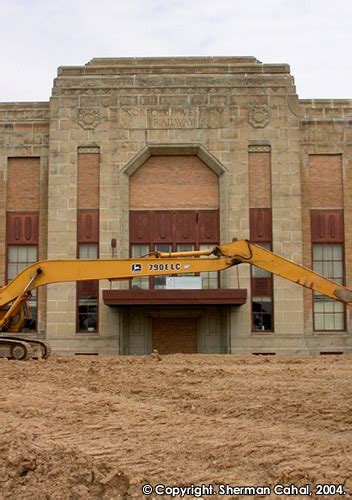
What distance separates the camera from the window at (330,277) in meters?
33.8

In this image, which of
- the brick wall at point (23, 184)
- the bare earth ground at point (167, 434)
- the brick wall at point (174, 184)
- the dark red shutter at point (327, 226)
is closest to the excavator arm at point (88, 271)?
the bare earth ground at point (167, 434)

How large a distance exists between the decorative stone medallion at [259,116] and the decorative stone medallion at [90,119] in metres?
6.95

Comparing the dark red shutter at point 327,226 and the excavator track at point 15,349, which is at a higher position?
the dark red shutter at point 327,226

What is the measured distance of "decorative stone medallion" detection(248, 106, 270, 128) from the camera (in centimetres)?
3431

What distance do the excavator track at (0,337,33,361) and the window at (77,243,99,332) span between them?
10872mm

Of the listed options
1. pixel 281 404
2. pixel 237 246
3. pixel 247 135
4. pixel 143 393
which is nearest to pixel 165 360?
pixel 237 246

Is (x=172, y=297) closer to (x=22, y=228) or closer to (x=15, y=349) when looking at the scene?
(x=22, y=228)

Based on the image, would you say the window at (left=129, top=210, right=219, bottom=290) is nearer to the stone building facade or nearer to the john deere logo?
the stone building facade

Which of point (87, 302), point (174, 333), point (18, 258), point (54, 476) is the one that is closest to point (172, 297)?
point (174, 333)

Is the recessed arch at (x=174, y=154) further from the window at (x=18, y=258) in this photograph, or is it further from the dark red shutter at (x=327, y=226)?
the window at (x=18, y=258)

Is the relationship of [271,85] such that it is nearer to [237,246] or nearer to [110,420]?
[237,246]

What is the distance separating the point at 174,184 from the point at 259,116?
4.97 metres

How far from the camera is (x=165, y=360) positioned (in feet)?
78.7

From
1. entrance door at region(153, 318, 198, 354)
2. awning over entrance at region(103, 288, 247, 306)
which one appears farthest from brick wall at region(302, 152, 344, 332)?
entrance door at region(153, 318, 198, 354)
